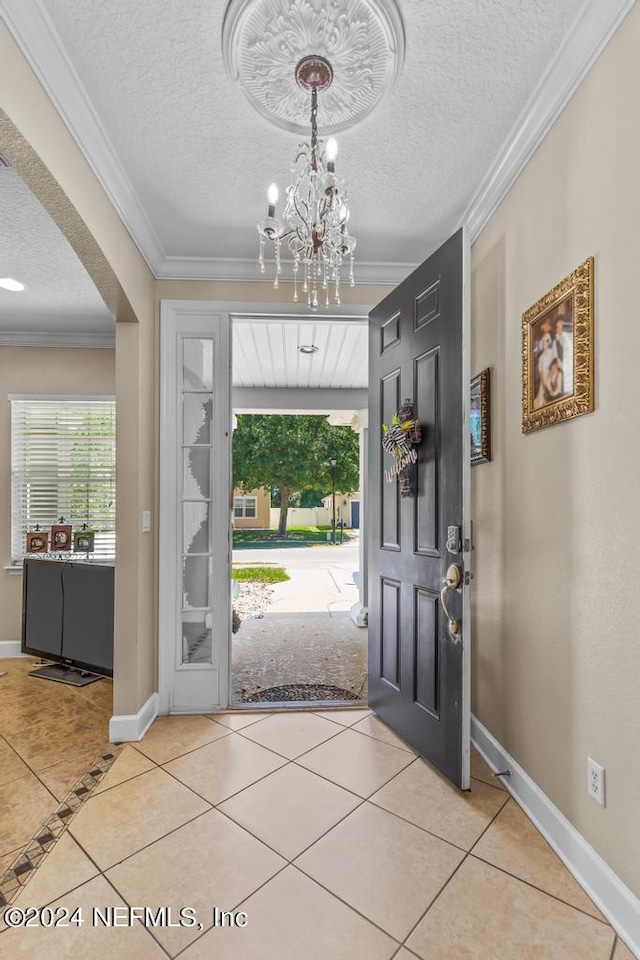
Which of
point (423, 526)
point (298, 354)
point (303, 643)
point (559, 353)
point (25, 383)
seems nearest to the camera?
point (559, 353)

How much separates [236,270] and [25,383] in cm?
225

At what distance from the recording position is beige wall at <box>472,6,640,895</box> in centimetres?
140

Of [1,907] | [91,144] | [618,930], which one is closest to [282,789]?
[1,907]

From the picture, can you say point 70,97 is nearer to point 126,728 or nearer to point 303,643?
point 126,728

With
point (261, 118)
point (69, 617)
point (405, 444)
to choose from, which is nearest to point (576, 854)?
point (405, 444)

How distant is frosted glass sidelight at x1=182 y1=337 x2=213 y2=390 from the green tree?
10042mm

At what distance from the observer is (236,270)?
2.93 metres

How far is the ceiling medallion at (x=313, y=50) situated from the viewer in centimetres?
139

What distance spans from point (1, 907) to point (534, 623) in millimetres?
1976

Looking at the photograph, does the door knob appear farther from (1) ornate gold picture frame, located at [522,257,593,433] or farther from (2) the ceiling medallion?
(2) the ceiling medallion

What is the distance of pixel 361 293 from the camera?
9.86 ft

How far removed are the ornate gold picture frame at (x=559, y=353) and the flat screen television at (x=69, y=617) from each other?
2.79 meters

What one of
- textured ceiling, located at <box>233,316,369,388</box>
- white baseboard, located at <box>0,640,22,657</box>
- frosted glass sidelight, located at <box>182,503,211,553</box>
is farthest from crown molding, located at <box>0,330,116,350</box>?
white baseboard, located at <box>0,640,22,657</box>

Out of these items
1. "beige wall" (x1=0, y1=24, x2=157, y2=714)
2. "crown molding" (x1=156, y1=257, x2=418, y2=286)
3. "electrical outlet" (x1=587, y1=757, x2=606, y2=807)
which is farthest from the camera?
"crown molding" (x1=156, y1=257, x2=418, y2=286)
